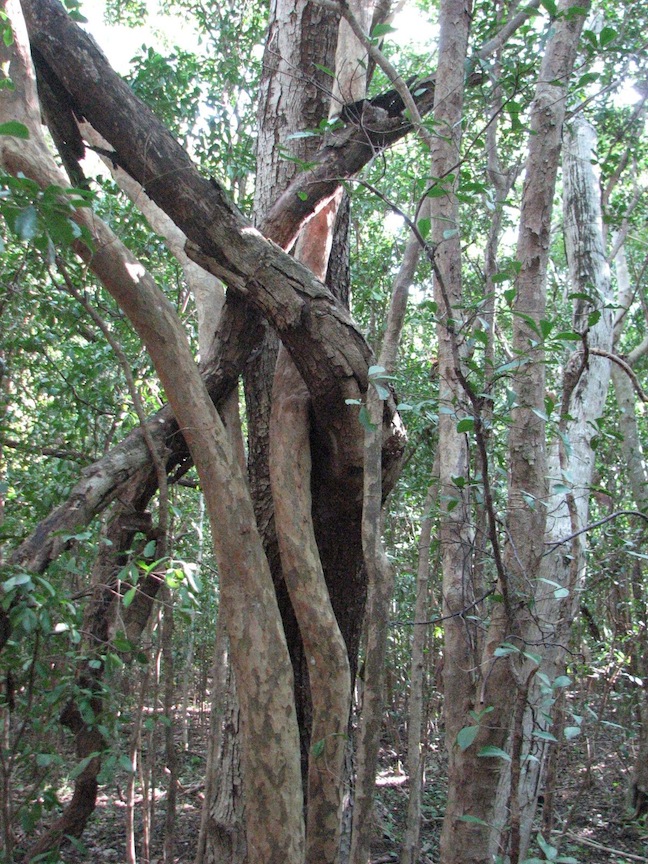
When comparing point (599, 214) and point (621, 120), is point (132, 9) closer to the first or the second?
point (621, 120)

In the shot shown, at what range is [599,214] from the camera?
475 cm

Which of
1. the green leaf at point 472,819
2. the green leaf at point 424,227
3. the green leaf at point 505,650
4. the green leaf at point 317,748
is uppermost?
the green leaf at point 424,227

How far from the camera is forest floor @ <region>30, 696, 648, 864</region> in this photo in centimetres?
450

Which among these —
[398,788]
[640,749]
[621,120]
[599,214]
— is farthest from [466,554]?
[621,120]

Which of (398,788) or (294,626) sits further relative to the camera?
(398,788)

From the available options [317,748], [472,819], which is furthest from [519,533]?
[317,748]

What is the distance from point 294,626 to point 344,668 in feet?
1.22

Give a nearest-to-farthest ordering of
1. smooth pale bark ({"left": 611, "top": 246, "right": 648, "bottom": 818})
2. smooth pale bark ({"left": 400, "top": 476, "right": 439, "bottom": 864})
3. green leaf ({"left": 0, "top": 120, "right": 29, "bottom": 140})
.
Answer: green leaf ({"left": 0, "top": 120, "right": 29, "bottom": 140}), smooth pale bark ({"left": 400, "top": 476, "right": 439, "bottom": 864}), smooth pale bark ({"left": 611, "top": 246, "right": 648, "bottom": 818})

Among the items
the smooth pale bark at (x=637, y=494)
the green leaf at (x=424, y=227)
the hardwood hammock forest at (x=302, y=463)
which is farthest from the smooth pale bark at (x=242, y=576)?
the smooth pale bark at (x=637, y=494)

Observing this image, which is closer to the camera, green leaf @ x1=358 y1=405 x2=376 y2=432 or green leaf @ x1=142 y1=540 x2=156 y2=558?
green leaf @ x1=358 y1=405 x2=376 y2=432

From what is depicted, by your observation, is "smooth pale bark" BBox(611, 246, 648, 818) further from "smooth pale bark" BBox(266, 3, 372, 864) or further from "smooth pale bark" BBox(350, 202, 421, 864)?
"smooth pale bark" BBox(350, 202, 421, 864)

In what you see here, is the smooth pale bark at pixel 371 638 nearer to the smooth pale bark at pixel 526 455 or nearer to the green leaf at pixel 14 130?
the smooth pale bark at pixel 526 455

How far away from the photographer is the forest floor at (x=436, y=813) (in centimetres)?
450

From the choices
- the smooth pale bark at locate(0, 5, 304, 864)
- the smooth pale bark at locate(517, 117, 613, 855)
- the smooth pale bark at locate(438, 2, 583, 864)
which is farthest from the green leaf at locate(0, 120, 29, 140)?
the smooth pale bark at locate(517, 117, 613, 855)
